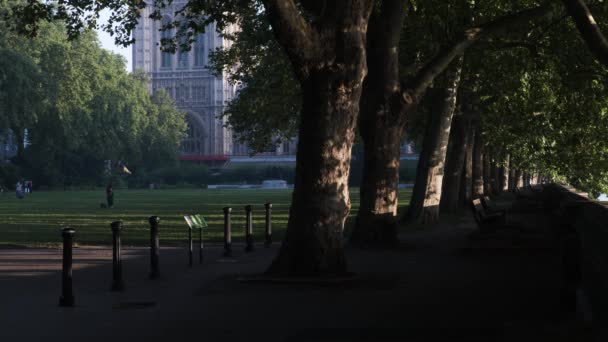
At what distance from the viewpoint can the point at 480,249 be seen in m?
19.9

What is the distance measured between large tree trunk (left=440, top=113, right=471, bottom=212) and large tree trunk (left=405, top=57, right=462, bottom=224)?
7990 mm

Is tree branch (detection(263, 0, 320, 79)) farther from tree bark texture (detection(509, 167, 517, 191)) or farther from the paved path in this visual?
tree bark texture (detection(509, 167, 517, 191))

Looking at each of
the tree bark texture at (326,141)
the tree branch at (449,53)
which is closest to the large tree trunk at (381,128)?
the tree branch at (449,53)

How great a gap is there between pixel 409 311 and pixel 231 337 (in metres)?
2.44

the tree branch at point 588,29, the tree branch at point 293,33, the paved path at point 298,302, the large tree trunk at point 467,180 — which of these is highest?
the tree branch at point 588,29

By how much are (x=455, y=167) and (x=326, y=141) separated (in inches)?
1036

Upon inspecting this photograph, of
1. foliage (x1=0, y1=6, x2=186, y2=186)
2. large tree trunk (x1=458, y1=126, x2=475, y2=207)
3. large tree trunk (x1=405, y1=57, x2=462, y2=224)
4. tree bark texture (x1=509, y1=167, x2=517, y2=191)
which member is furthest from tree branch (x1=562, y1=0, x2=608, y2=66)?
tree bark texture (x1=509, y1=167, x2=517, y2=191)

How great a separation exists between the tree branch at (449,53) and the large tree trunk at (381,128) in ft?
1.03

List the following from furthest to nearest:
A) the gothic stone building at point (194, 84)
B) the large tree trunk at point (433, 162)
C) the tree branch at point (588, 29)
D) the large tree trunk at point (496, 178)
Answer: the gothic stone building at point (194, 84) → the large tree trunk at point (496, 178) → the large tree trunk at point (433, 162) → the tree branch at point (588, 29)

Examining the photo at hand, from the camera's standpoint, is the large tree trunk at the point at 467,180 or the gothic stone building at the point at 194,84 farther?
the gothic stone building at the point at 194,84

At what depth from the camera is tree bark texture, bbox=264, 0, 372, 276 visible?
1473cm

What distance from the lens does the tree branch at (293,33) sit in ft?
45.4

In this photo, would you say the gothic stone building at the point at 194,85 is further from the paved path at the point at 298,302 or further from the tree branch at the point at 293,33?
the tree branch at the point at 293,33

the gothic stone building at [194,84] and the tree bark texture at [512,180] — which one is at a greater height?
the gothic stone building at [194,84]
